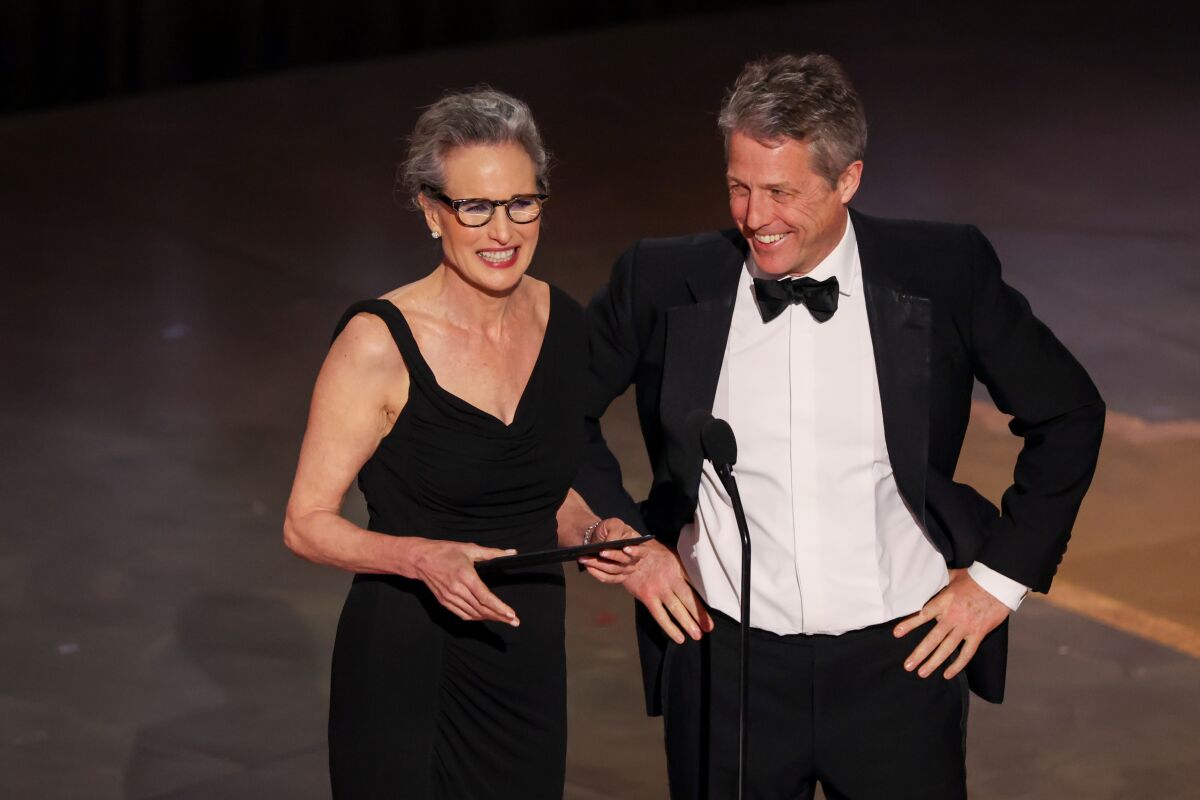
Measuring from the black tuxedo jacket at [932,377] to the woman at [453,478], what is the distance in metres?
0.17

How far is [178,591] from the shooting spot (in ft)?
15.5

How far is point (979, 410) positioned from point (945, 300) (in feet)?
10.6

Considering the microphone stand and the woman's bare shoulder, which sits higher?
the woman's bare shoulder

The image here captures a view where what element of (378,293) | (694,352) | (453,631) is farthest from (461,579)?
(378,293)

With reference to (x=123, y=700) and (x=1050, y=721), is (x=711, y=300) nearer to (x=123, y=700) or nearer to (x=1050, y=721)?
(x=1050, y=721)

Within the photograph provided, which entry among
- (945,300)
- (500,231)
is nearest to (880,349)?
(945,300)

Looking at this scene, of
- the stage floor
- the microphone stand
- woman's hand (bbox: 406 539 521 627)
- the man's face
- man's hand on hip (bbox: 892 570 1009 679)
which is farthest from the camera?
the stage floor

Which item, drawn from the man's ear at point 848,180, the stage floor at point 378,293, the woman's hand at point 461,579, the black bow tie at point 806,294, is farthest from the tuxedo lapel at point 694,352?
the stage floor at point 378,293

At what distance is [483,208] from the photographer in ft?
8.24

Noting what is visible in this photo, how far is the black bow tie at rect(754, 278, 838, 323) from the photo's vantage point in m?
2.42

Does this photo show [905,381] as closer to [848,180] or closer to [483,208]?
[848,180]

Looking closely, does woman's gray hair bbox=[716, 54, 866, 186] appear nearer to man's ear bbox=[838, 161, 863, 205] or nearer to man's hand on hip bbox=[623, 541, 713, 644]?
man's ear bbox=[838, 161, 863, 205]

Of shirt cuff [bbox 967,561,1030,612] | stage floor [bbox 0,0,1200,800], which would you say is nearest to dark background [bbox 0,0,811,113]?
stage floor [bbox 0,0,1200,800]

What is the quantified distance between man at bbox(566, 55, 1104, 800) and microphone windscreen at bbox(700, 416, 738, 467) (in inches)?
10.6
